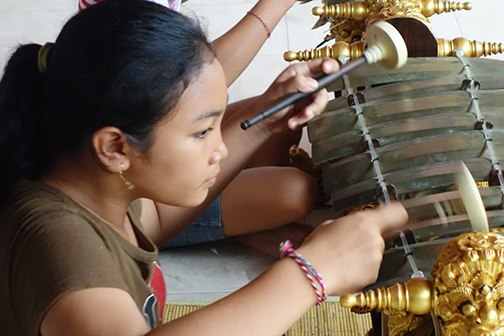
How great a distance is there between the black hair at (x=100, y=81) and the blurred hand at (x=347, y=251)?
0.20 m

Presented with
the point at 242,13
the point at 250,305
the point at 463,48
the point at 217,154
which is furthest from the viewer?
the point at 242,13

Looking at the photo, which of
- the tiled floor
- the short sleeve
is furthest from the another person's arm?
the tiled floor

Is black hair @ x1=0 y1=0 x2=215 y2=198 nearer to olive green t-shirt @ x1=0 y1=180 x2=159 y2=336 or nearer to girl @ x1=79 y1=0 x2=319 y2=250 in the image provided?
olive green t-shirt @ x1=0 y1=180 x2=159 y2=336

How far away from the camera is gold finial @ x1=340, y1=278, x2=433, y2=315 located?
A: 2.21 ft

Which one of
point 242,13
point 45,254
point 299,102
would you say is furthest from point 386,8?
point 242,13

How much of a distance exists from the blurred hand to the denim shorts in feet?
2.16

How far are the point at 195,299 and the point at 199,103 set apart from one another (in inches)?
30.1

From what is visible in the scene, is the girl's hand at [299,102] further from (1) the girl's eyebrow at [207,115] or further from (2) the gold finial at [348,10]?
(2) the gold finial at [348,10]

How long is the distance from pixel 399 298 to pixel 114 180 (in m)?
0.33

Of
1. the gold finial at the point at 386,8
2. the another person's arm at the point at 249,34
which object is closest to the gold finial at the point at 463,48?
the gold finial at the point at 386,8

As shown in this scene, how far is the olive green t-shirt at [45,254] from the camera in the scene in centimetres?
64

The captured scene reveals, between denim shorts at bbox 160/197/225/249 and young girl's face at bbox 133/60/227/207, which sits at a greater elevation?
young girl's face at bbox 133/60/227/207

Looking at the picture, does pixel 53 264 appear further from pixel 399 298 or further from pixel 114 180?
pixel 399 298

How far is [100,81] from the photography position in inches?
26.6
